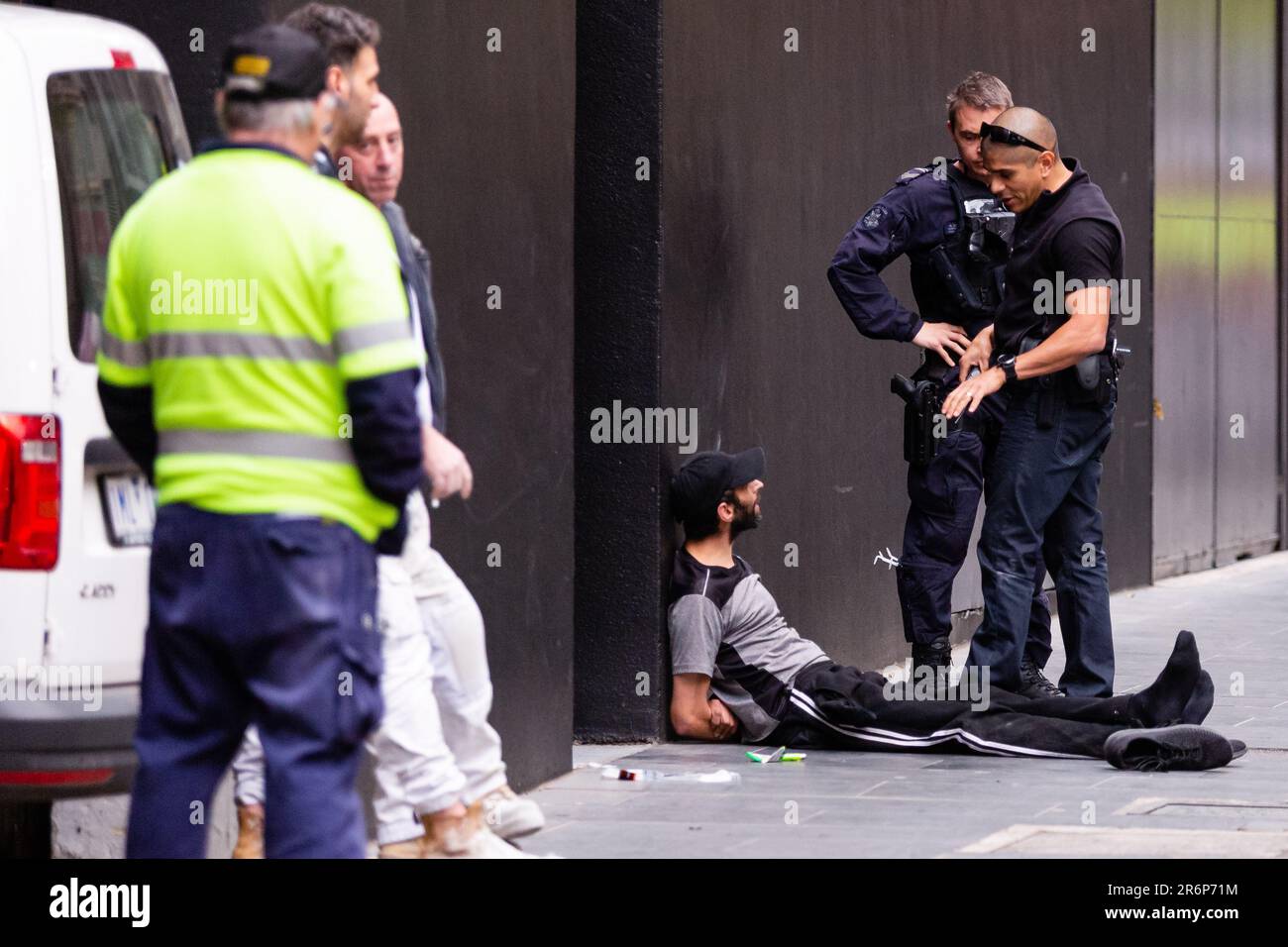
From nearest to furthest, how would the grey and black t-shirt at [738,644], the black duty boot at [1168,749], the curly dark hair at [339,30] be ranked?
the curly dark hair at [339,30]
the black duty boot at [1168,749]
the grey and black t-shirt at [738,644]

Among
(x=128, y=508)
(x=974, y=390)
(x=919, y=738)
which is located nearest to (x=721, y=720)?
(x=919, y=738)

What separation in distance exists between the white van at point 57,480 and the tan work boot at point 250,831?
0.46 meters

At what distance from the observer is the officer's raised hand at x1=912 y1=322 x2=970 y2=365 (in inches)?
335

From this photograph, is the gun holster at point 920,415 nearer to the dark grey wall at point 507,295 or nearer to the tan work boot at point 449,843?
the dark grey wall at point 507,295

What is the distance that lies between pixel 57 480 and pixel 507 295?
7.56 feet

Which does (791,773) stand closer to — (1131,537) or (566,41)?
(566,41)

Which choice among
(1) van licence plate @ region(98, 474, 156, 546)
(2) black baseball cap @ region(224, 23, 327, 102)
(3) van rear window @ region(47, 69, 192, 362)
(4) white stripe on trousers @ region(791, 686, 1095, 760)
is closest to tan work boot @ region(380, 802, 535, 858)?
(1) van licence plate @ region(98, 474, 156, 546)

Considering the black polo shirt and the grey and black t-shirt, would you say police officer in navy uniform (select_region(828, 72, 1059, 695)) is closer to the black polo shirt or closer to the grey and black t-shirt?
the black polo shirt

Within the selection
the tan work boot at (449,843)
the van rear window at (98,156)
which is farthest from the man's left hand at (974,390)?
the van rear window at (98,156)

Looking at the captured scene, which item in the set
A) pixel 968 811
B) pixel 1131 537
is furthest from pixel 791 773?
pixel 1131 537

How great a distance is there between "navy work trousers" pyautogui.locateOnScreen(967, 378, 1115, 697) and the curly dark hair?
3580 millimetres

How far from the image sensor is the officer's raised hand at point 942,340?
8516 mm

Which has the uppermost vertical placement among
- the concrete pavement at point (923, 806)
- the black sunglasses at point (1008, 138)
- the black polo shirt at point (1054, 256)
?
the black sunglasses at point (1008, 138)

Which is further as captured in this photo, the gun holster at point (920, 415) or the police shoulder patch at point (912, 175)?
the police shoulder patch at point (912, 175)
